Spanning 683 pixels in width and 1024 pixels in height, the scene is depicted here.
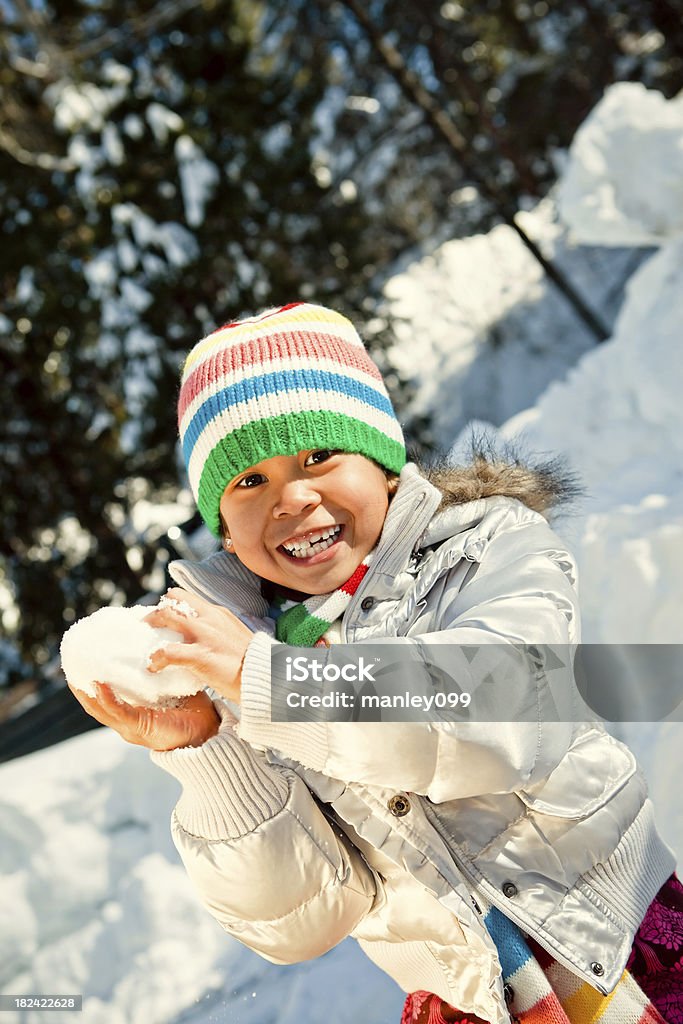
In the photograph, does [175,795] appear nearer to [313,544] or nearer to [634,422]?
[313,544]

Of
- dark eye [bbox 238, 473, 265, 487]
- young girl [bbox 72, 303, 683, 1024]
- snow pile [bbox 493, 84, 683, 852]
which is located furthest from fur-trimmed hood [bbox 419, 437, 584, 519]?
snow pile [bbox 493, 84, 683, 852]

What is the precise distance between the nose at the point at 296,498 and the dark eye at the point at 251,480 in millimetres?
52

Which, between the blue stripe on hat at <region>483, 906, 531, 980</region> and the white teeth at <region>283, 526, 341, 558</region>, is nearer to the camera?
the blue stripe on hat at <region>483, 906, 531, 980</region>

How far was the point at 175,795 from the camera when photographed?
138 inches

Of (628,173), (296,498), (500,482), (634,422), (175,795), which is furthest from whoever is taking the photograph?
(628,173)

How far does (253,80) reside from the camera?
773 cm

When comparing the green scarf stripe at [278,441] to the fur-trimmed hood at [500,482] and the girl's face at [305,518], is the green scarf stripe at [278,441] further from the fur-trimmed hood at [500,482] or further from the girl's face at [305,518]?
the fur-trimmed hood at [500,482]

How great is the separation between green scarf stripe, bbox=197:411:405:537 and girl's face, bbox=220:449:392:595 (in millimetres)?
20

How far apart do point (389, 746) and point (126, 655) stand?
378 mm

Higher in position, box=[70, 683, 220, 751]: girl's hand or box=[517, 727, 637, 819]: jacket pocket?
box=[70, 683, 220, 751]: girl's hand

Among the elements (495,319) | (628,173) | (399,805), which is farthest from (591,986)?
(495,319)

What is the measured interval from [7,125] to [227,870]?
8.23 metres

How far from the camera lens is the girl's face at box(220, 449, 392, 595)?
1548mm

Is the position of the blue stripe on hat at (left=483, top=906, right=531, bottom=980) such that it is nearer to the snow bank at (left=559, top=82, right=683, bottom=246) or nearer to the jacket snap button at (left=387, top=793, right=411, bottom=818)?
the jacket snap button at (left=387, top=793, right=411, bottom=818)
